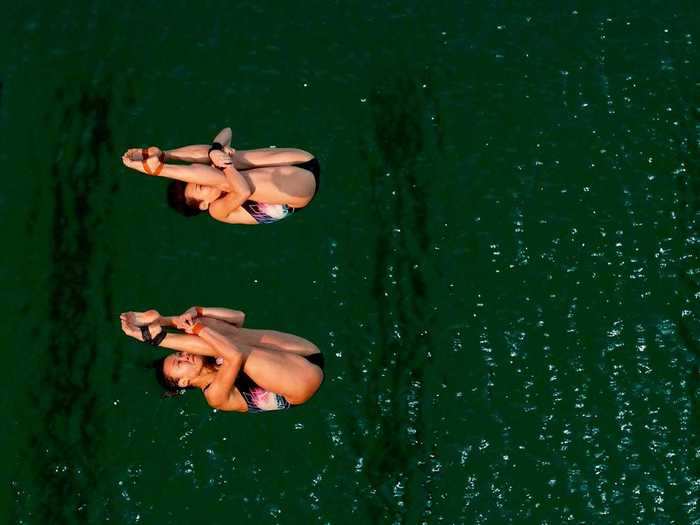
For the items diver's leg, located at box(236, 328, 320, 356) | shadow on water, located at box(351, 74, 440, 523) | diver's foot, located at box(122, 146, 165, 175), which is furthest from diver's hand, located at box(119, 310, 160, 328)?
shadow on water, located at box(351, 74, 440, 523)

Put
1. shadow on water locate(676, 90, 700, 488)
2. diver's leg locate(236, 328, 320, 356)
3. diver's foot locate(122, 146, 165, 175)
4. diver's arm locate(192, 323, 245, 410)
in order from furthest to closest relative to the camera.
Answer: shadow on water locate(676, 90, 700, 488)
diver's leg locate(236, 328, 320, 356)
diver's foot locate(122, 146, 165, 175)
diver's arm locate(192, 323, 245, 410)

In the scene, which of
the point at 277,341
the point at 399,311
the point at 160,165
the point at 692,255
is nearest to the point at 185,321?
the point at 277,341

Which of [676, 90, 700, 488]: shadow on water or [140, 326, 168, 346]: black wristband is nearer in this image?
[140, 326, 168, 346]: black wristband

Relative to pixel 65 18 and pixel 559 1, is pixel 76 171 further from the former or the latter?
pixel 559 1

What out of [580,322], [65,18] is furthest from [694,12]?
[65,18]

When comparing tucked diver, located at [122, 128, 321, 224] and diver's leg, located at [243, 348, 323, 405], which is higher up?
tucked diver, located at [122, 128, 321, 224]

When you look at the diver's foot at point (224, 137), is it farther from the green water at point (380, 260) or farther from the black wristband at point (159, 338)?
the black wristband at point (159, 338)

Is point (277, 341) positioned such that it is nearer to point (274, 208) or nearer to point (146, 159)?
point (274, 208)

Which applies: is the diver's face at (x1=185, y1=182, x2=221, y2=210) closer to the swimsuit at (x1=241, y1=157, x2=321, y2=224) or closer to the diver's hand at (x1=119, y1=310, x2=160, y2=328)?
the swimsuit at (x1=241, y1=157, x2=321, y2=224)
